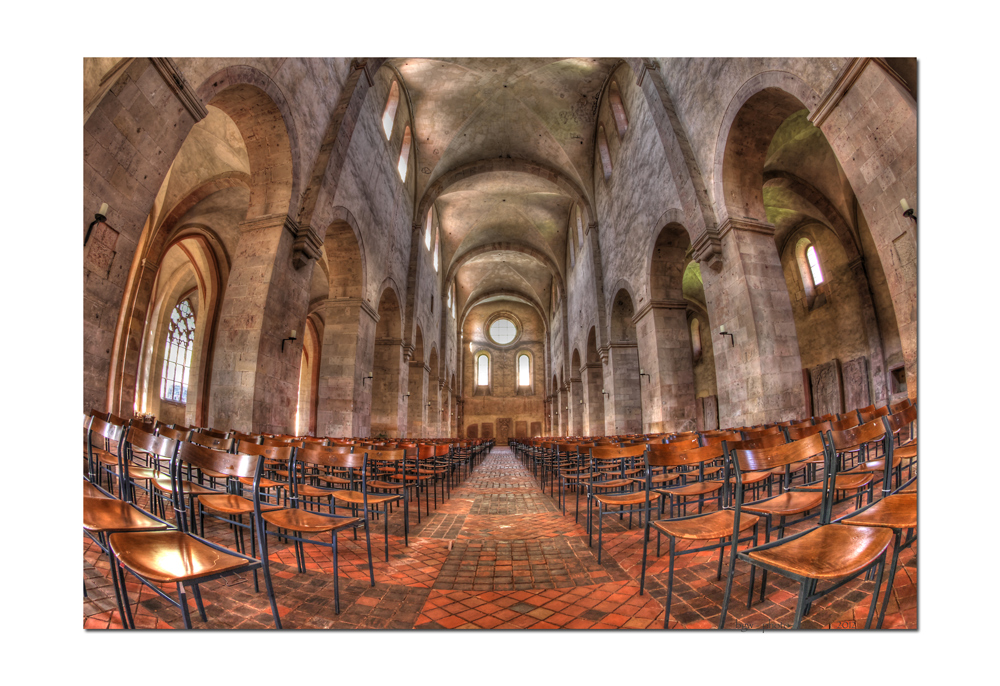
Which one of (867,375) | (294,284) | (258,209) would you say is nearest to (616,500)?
(294,284)

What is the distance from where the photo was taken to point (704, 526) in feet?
7.27

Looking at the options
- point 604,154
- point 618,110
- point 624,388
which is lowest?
point 624,388

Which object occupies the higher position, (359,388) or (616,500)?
(359,388)

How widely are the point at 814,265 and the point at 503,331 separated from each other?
22725 millimetres

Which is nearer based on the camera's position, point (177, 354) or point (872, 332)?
point (872, 332)

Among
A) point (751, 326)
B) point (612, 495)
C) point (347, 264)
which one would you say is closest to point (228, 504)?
point (612, 495)

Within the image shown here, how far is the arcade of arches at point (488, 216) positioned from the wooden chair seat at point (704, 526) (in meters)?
4.64

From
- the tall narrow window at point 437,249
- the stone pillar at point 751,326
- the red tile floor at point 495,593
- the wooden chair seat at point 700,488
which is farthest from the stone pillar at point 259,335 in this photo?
the tall narrow window at point 437,249

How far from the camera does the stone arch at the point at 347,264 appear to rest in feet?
35.1

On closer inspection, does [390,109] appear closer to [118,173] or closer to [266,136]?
[266,136]

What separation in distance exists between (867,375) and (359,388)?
1436 centimetres

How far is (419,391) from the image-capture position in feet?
59.8
